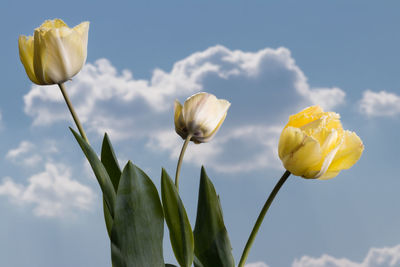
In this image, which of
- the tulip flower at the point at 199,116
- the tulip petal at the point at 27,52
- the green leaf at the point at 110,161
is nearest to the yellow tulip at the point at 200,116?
the tulip flower at the point at 199,116

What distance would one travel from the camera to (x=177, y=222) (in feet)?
2.35

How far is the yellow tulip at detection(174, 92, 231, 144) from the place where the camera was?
2.60ft

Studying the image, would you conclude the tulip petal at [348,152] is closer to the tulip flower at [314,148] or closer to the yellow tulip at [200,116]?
the tulip flower at [314,148]

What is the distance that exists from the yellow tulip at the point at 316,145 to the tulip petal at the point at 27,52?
1.24 ft

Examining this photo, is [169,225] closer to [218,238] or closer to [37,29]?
[218,238]

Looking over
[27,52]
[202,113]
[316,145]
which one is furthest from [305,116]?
[27,52]

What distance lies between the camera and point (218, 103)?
0.81m

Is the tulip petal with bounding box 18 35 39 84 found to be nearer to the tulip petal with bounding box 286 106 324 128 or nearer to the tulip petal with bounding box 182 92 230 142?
the tulip petal with bounding box 182 92 230 142

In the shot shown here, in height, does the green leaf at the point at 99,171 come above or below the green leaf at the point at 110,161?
below

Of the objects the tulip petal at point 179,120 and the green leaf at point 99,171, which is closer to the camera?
the green leaf at point 99,171

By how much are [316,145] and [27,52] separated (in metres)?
0.44

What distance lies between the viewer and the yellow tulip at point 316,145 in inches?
27.1

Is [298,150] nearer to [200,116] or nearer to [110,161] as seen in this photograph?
[200,116]

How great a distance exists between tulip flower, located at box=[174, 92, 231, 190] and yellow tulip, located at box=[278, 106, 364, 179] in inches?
5.1
